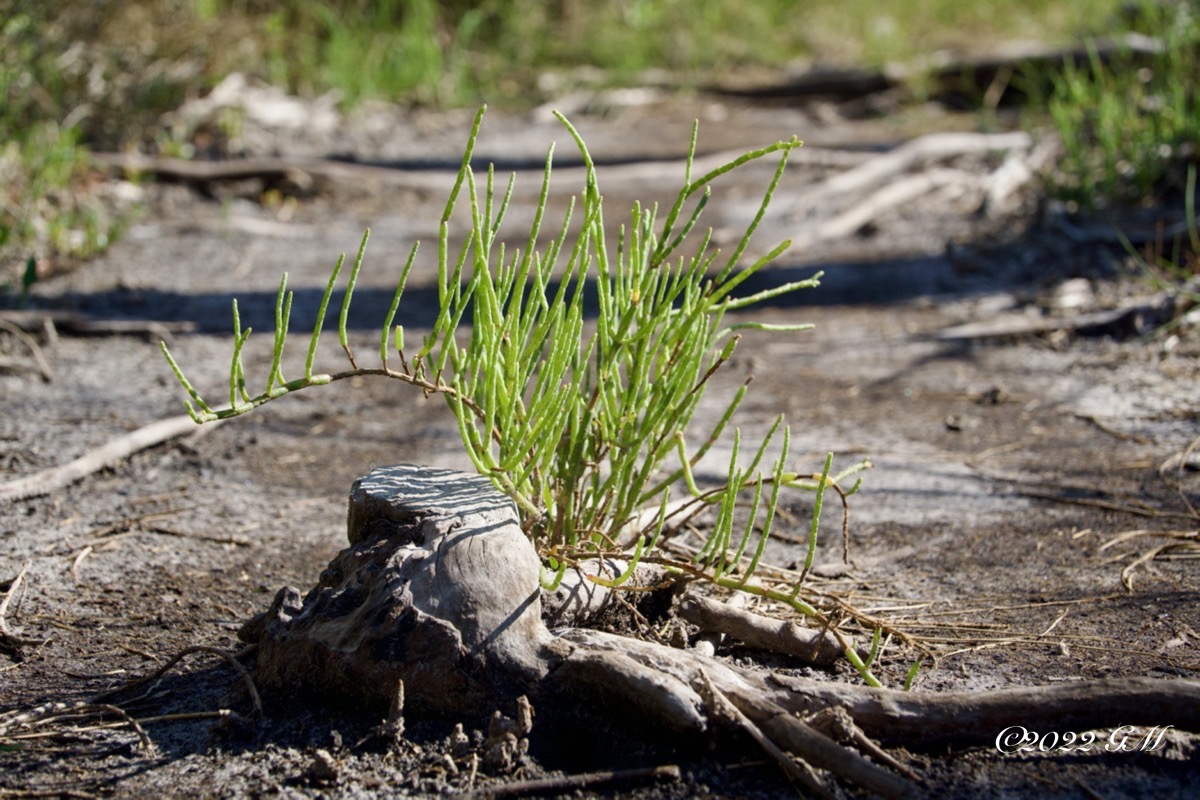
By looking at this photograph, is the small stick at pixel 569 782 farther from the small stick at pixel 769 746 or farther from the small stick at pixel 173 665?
the small stick at pixel 173 665

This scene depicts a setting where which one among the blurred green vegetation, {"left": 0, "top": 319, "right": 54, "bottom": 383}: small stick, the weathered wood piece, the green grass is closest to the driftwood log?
the weathered wood piece

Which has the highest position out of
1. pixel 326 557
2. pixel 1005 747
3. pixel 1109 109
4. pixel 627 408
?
pixel 1109 109

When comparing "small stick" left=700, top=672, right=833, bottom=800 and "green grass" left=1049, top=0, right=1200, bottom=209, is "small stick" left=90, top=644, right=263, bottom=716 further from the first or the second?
"green grass" left=1049, top=0, right=1200, bottom=209

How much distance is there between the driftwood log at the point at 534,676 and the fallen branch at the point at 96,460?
1310 millimetres

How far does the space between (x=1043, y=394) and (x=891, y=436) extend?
26.6 inches

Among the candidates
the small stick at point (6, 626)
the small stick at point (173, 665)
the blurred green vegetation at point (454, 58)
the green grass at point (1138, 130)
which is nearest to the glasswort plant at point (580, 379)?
the small stick at point (173, 665)

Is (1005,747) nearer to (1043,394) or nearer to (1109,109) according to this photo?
(1043,394)

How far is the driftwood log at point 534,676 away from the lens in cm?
186

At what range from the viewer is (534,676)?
6.46ft

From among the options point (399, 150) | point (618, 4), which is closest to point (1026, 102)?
point (618, 4)

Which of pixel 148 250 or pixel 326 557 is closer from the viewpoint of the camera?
pixel 326 557

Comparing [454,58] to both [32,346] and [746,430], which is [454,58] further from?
[746,430]

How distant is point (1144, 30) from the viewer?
797cm

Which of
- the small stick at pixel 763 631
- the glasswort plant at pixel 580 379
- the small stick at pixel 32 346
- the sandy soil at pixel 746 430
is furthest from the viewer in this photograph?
the small stick at pixel 32 346
